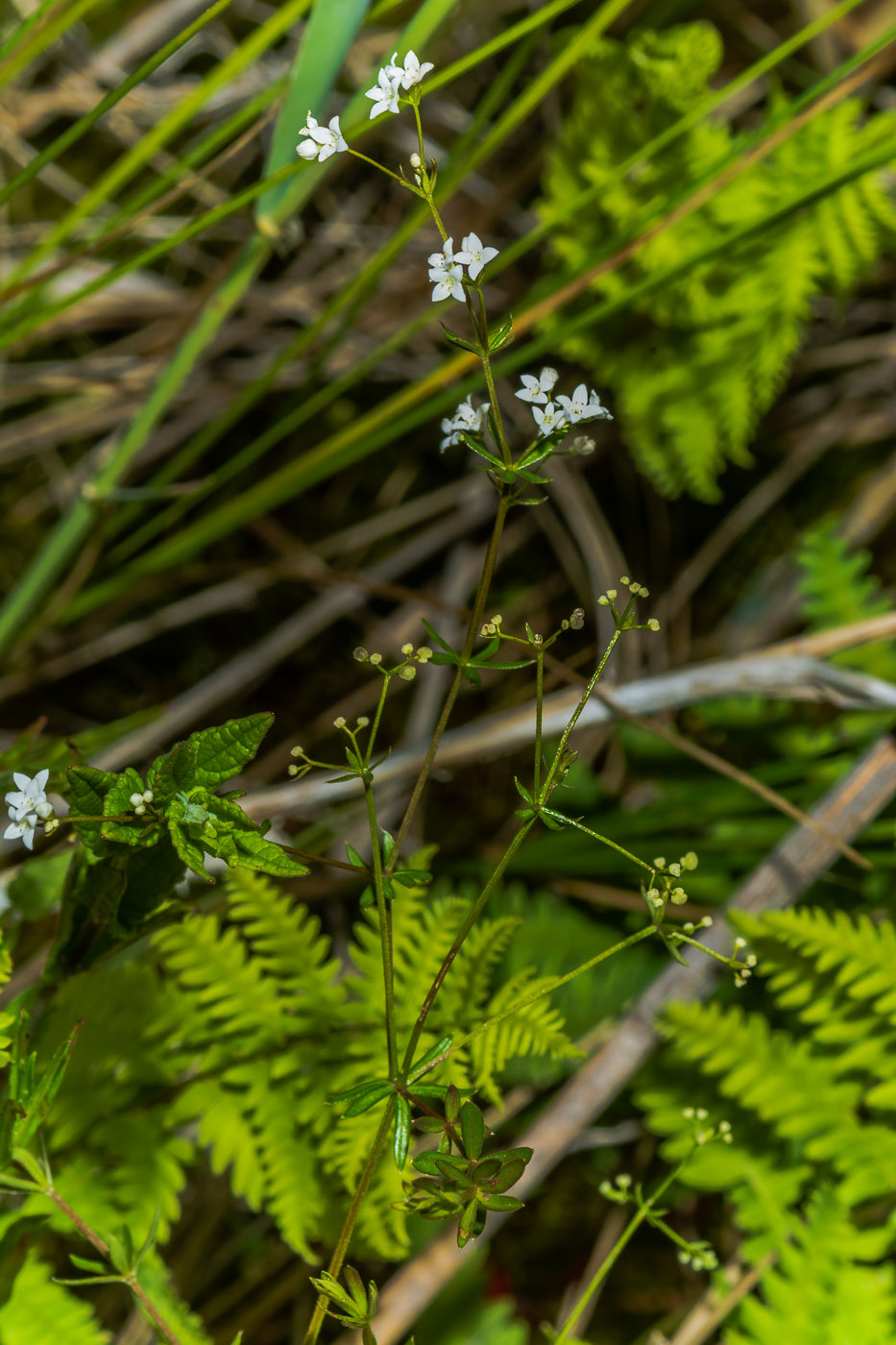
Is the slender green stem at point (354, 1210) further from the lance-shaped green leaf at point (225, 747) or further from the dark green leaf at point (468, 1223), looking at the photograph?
the lance-shaped green leaf at point (225, 747)

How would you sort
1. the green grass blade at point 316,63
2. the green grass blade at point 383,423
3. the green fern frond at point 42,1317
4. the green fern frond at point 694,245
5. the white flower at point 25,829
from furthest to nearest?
the green fern frond at point 694,245 < the green grass blade at point 383,423 < the green grass blade at point 316,63 < the green fern frond at point 42,1317 < the white flower at point 25,829

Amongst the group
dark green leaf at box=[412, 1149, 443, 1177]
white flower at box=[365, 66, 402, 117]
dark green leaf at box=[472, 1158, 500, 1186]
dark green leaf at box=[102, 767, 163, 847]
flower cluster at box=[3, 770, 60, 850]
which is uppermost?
white flower at box=[365, 66, 402, 117]

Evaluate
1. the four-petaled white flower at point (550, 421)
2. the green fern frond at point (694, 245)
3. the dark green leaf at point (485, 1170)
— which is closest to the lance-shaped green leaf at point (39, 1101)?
the dark green leaf at point (485, 1170)

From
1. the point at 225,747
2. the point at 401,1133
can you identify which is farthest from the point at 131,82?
the point at 401,1133

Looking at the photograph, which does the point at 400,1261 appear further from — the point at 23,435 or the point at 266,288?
the point at 266,288

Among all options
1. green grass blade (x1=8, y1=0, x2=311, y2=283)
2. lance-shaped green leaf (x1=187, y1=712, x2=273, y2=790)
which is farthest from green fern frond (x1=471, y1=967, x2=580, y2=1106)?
green grass blade (x1=8, y1=0, x2=311, y2=283)

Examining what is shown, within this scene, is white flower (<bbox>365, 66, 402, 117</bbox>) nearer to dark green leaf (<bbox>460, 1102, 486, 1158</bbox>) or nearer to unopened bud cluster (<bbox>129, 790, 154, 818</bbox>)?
unopened bud cluster (<bbox>129, 790, 154, 818</bbox>)

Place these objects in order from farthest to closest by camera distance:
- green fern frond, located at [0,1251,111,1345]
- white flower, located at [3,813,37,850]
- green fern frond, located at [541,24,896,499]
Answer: green fern frond, located at [541,24,896,499]
green fern frond, located at [0,1251,111,1345]
white flower, located at [3,813,37,850]
